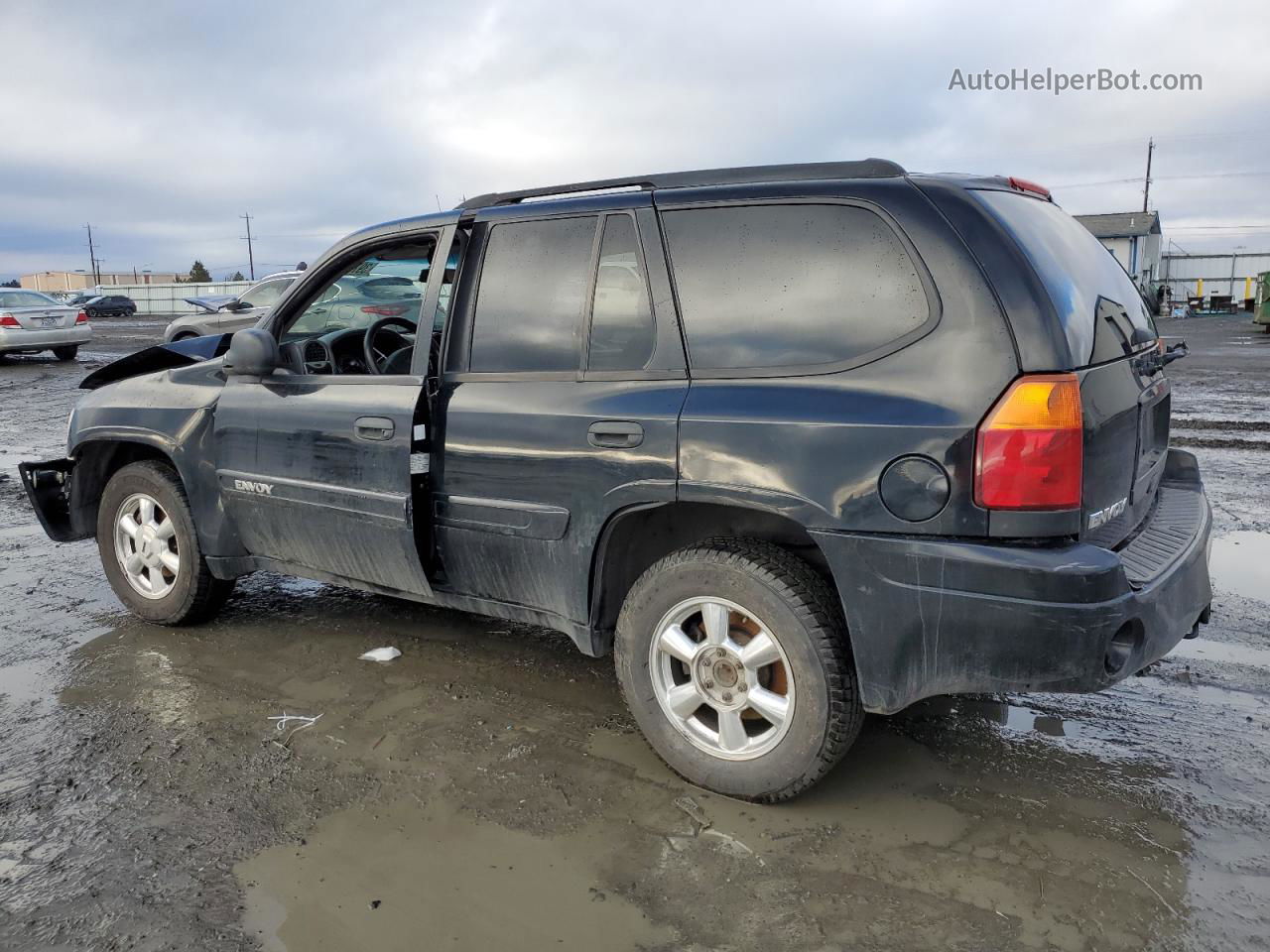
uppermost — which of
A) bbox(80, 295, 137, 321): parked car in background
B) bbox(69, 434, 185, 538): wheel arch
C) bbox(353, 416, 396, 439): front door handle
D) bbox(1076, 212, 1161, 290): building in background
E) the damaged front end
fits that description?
bbox(1076, 212, 1161, 290): building in background

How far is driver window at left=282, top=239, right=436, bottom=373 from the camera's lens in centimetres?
438

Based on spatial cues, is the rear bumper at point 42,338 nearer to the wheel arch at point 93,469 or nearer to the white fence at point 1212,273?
the wheel arch at point 93,469

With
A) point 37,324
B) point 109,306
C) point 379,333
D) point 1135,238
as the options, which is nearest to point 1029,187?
point 379,333

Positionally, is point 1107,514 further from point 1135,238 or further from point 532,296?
point 1135,238

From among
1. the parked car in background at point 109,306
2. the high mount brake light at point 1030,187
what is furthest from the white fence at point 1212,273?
the parked car in background at point 109,306

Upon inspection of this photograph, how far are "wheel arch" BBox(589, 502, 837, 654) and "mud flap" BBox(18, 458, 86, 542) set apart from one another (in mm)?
3262

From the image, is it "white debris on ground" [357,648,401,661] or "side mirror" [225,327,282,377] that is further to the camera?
"white debris on ground" [357,648,401,661]

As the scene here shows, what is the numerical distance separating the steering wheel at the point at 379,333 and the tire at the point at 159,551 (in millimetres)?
1099

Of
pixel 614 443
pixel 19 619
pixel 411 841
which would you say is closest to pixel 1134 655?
pixel 614 443

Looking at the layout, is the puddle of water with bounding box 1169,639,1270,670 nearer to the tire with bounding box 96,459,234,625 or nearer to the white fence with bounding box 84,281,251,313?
the tire with bounding box 96,459,234,625

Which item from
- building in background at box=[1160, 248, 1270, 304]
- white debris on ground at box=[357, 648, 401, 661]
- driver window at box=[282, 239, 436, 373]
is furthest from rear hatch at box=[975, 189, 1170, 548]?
building in background at box=[1160, 248, 1270, 304]

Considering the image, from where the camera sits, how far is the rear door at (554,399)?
3256 millimetres

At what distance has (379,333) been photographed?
4809mm

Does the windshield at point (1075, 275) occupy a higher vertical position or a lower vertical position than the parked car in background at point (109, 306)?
lower
